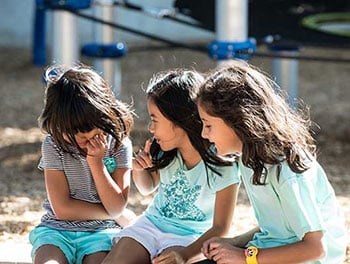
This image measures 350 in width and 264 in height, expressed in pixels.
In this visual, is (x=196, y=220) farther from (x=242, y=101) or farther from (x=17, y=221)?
(x=17, y=221)

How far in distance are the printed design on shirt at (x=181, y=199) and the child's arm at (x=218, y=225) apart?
0.13 meters

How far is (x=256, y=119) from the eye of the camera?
9.39 feet

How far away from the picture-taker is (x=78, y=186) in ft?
10.9

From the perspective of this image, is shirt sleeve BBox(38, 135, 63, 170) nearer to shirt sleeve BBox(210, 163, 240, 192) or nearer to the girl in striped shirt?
the girl in striped shirt

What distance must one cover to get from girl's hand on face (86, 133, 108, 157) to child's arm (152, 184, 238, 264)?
1.26 ft

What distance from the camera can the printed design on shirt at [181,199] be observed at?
3268 mm

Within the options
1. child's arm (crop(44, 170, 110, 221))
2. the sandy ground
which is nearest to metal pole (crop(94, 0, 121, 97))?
the sandy ground

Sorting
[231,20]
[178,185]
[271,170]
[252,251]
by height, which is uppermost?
[231,20]

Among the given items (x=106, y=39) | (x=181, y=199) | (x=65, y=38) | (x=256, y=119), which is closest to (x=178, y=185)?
(x=181, y=199)

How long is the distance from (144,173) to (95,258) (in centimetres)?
34

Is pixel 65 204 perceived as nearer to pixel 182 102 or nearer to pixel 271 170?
pixel 182 102

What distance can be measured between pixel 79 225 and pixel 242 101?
787 millimetres

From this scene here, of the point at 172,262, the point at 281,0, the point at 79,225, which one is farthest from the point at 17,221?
the point at 281,0

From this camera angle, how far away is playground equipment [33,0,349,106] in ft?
17.3
